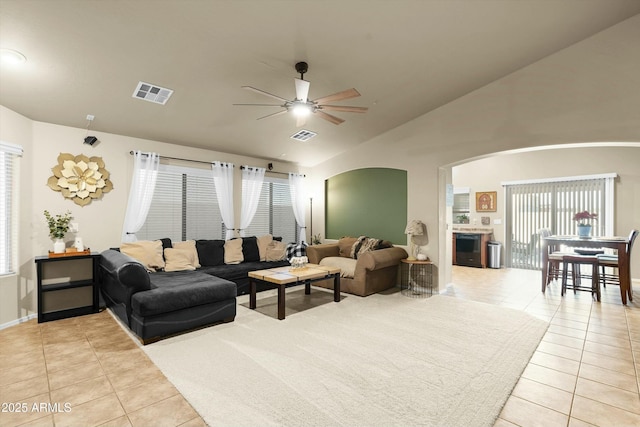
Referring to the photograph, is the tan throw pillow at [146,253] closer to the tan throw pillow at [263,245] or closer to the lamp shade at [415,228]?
the tan throw pillow at [263,245]

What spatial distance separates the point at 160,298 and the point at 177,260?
1.68m

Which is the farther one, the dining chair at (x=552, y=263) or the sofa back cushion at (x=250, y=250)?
the sofa back cushion at (x=250, y=250)

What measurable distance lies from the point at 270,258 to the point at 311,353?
3.17m

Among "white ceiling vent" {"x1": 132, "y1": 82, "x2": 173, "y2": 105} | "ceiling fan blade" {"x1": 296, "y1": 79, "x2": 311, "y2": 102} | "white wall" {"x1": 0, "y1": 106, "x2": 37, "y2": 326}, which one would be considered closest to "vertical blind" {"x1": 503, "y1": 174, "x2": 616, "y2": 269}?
"ceiling fan blade" {"x1": 296, "y1": 79, "x2": 311, "y2": 102}

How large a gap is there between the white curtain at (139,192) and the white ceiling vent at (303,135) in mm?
2488

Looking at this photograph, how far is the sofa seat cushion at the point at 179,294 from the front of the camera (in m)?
3.17

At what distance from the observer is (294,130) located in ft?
18.3

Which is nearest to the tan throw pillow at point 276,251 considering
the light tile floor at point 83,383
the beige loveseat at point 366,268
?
the beige loveseat at point 366,268

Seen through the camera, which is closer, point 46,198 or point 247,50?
point 247,50

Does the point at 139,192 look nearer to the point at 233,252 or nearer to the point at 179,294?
the point at 233,252

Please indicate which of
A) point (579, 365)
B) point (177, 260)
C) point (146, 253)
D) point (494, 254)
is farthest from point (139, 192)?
point (494, 254)

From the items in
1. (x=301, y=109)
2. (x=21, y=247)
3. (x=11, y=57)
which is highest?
(x=11, y=57)

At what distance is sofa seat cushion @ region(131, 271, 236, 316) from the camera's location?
3.17m

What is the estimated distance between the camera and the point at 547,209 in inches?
293
